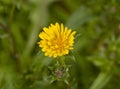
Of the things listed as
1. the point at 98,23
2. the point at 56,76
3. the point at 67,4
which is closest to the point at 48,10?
the point at 67,4

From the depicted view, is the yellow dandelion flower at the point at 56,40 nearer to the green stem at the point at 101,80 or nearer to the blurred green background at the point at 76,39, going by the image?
the blurred green background at the point at 76,39

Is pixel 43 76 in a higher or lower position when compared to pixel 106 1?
lower

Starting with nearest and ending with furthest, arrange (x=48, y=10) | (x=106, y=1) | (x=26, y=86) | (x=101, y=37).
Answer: (x=26, y=86)
(x=106, y=1)
(x=101, y=37)
(x=48, y=10)

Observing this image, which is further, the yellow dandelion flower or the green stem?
the green stem

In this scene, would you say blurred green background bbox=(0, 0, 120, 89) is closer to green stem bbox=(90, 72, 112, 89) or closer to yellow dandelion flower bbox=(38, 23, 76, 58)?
green stem bbox=(90, 72, 112, 89)

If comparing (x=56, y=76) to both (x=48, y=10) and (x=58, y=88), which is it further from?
(x=48, y=10)

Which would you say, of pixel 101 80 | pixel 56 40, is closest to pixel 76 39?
pixel 101 80

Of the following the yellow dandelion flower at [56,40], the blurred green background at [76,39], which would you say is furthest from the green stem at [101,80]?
the yellow dandelion flower at [56,40]

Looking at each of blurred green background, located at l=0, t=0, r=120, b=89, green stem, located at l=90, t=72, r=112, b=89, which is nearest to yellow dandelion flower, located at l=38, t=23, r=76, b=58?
blurred green background, located at l=0, t=0, r=120, b=89
